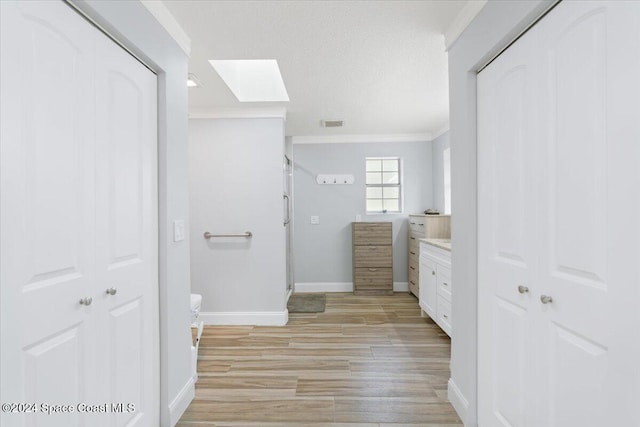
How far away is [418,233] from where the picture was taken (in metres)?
4.40

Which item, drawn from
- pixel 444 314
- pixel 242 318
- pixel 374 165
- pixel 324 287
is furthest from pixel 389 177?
pixel 242 318

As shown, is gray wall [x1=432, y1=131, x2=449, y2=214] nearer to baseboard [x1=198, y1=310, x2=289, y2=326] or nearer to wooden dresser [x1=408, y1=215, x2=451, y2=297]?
wooden dresser [x1=408, y1=215, x2=451, y2=297]

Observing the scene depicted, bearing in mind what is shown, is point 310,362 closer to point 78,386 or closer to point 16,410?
point 78,386

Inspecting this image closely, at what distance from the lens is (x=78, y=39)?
1.22 meters

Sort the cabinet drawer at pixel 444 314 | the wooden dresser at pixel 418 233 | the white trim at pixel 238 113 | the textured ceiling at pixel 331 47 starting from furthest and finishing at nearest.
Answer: the wooden dresser at pixel 418 233 → the white trim at pixel 238 113 → the cabinet drawer at pixel 444 314 → the textured ceiling at pixel 331 47

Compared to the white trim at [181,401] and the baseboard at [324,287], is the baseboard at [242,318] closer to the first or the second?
the white trim at [181,401]

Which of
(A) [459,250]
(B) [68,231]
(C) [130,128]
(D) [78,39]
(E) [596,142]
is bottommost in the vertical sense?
(A) [459,250]

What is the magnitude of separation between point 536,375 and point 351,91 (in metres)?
2.56

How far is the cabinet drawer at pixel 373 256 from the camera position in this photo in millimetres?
4719

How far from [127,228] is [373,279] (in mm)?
3749

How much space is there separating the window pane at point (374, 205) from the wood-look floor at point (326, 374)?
6.04 feet

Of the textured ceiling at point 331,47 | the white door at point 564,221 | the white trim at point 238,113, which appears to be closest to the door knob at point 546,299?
the white door at point 564,221

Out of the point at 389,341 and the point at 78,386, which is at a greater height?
the point at 78,386

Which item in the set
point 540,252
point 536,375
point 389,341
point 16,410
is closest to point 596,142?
point 540,252
